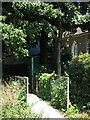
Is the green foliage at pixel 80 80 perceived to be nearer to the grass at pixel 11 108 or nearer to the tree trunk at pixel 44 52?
the grass at pixel 11 108

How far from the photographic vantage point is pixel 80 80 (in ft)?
40.0

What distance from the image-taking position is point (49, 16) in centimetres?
1616

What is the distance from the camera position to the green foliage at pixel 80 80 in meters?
11.9

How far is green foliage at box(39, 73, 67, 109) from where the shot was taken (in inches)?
479

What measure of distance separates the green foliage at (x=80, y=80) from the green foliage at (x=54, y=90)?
1.40ft

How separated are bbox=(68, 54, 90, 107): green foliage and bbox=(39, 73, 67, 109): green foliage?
16.8 inches

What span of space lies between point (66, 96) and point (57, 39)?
916 centimetres

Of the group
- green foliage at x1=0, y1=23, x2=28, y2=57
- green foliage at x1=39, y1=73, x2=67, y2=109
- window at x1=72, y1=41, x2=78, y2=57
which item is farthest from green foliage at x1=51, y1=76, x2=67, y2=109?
window at x1=72, y1=41, x2=78, y2=57

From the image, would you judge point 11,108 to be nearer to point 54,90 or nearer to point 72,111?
point 72,111

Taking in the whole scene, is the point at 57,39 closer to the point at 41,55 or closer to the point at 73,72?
the point at 41,55

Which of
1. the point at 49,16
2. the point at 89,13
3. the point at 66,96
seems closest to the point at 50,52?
the point at 89,13

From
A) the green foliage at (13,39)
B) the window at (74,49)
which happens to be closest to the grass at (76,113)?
the green foliage at (13,39)

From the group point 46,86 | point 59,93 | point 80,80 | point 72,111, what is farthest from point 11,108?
point 46,86

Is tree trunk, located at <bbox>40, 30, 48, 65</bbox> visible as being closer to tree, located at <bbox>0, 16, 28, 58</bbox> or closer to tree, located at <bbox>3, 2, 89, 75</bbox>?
tree, located at <bbox>3, 2, 89, 75</bbox>
